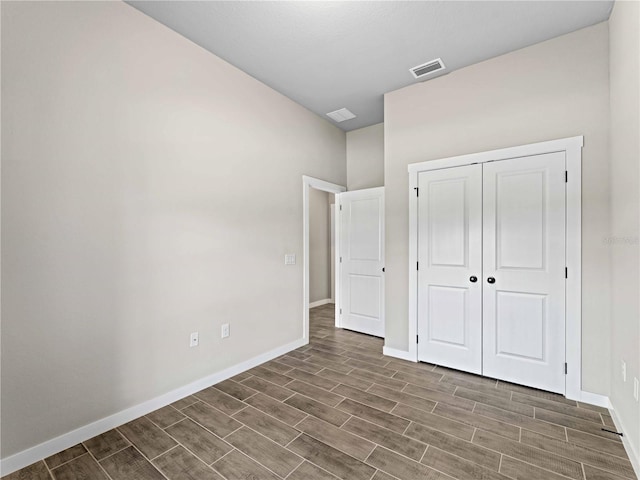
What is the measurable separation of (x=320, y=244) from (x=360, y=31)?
4.36 m

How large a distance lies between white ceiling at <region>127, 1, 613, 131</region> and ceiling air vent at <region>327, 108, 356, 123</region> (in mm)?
764

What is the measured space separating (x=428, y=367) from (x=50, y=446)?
3.15m

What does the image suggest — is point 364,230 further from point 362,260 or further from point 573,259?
point 573,259

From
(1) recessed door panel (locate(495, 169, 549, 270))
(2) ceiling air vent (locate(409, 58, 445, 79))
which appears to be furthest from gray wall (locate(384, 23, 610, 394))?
(1) recessed door panel (locate(495, 169, 549, 270))

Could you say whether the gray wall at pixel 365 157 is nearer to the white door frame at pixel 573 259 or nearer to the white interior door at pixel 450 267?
the white interior door at pixel 450 267

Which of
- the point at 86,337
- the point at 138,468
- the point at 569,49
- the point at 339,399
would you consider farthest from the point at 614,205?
the point at 86,337

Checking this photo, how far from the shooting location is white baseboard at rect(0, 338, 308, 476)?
1.75m

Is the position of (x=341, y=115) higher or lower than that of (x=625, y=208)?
higher

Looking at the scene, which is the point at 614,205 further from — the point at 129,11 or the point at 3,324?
the point at 3,324

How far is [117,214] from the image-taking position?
2186 mm

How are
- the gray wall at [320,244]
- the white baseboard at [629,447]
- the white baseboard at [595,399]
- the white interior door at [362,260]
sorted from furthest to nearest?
the gray wall at [320,244] < the white interior door at [362,260] < the white baseboard at [595,399] < the white baseboard at [629,447]

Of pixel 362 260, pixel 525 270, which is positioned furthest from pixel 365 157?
pixel 525 270

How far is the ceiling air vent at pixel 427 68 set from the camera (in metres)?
2.97

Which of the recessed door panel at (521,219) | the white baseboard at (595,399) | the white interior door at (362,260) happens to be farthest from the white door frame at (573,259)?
the white interior door at (362,260)
